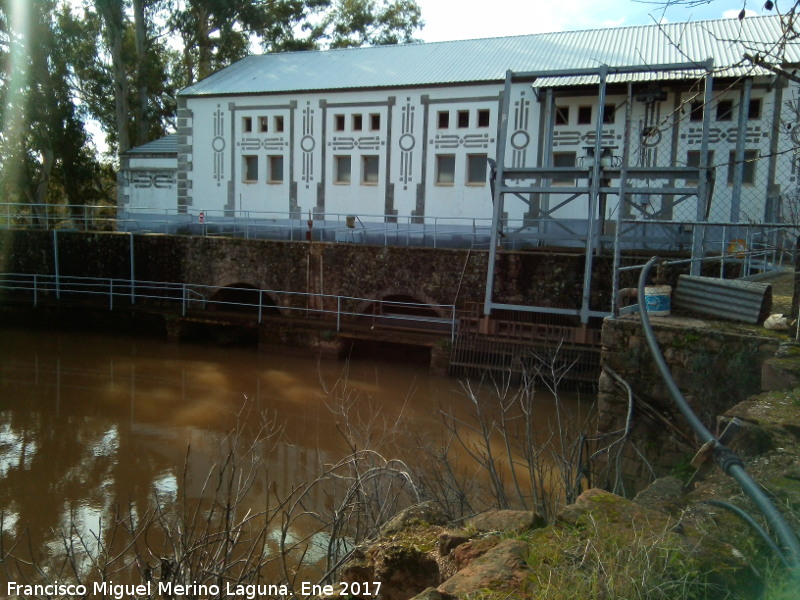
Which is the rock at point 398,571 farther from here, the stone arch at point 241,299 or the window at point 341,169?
the window at point 341,169

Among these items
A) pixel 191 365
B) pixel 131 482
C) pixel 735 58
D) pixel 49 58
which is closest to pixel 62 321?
pixel 191 365

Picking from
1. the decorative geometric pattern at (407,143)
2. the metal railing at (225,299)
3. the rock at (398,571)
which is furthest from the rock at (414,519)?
the decorative geometric pattern at (407,143)

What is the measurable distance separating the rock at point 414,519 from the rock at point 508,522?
42cm

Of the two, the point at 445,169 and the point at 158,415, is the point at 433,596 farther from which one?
the point at 445,169

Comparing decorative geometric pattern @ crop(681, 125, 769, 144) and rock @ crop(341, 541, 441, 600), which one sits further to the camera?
decorative geometric pattern @ crop(681, 125, 769, 144)

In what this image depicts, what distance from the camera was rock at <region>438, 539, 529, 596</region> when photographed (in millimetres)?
3053

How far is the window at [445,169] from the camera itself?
21625 mm

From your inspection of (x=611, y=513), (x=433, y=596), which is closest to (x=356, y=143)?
(x=611, y=513)

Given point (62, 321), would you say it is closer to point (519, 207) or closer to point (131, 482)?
point (131, 482)

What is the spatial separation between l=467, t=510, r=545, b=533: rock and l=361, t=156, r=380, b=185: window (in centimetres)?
1944

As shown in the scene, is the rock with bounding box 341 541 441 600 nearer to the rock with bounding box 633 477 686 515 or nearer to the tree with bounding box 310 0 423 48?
the rock with bounding box 633 477 686 515

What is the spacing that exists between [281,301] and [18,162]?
1992 centimetres

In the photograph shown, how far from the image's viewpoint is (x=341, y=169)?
23.3 metres

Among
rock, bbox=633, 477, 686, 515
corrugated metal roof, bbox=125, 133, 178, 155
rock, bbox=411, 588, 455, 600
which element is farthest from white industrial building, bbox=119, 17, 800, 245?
rock, bbox=411, 588, 455, 600
